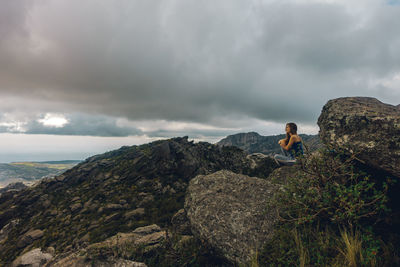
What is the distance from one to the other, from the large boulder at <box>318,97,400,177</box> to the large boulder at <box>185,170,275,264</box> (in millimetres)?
3726

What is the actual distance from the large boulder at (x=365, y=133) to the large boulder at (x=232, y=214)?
3.73 m

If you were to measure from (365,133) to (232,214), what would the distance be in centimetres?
582

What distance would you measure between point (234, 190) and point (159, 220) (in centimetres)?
1676

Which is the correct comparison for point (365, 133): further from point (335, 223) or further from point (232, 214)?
point (232, 214)

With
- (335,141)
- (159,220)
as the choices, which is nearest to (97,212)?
(159,220)

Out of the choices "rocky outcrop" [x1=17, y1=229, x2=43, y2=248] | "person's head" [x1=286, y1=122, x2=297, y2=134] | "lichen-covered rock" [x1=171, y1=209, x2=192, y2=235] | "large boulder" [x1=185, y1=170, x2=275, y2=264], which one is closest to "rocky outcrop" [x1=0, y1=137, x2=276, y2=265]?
"rocky outcrop" [x1=17, y1=229, x2=43, y2=248]

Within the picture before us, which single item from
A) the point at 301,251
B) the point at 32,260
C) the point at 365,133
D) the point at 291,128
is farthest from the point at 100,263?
the point at 32,260

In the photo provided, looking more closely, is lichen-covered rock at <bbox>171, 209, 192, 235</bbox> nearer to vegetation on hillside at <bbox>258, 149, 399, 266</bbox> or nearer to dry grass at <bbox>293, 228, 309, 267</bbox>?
vegetation on hillside at <bbox>258, 149, 399, 266</bbox>

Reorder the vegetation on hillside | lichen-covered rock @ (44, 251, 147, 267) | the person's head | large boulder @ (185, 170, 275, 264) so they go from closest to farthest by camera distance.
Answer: the vegetation on hillside
lichen-covered rock @ (44, 251, 147, 267)
large boulder @ (185, 170, 275, 264)
the person's head

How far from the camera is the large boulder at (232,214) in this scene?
6294mm

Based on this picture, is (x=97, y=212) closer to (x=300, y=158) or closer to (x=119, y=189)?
(x=119, y=189)

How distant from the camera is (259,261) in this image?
546cm

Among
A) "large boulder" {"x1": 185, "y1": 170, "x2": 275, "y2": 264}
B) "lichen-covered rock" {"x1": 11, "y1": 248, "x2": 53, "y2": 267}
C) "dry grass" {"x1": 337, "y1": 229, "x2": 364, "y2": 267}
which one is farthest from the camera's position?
"lichen-covered rock" {"x1": 11, "y1": 248, "x2": 53, "y2": 267}

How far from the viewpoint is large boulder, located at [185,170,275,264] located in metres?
6.29
